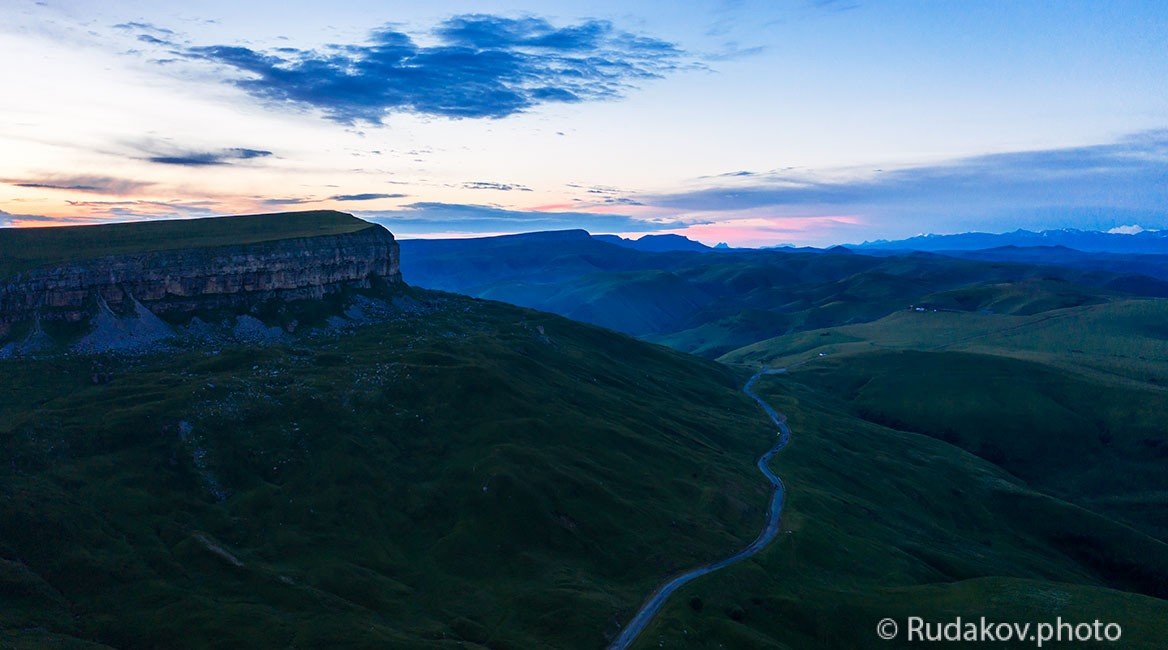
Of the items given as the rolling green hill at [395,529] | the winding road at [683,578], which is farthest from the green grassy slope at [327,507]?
the winding road at [683,578]

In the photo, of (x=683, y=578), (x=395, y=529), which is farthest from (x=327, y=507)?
(x=683, y=578)

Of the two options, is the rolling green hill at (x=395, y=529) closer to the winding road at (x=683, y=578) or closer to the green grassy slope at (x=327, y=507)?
Result: the green grassy slope at (x=327, y=507)

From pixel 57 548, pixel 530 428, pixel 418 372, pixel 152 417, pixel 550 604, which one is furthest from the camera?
pixel 418 372

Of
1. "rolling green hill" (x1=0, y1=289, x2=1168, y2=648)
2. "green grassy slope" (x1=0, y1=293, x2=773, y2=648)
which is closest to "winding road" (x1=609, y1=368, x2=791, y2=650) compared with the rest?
"rolling green hill" (x1=0, y1=289, x2=1168, y2=648)

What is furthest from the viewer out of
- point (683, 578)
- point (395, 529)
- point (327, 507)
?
point (395, 529)

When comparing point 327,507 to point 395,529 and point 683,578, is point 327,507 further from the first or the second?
point 683,578

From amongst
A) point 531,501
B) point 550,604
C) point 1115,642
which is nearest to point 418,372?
point 531,501

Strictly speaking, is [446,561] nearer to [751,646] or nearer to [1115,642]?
[751,646]

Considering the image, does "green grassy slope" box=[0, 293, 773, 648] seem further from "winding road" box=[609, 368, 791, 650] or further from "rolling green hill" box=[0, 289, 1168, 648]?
"winding road" box=[609, 368, 791, 650]

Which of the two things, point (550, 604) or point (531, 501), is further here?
point (531, 501)
